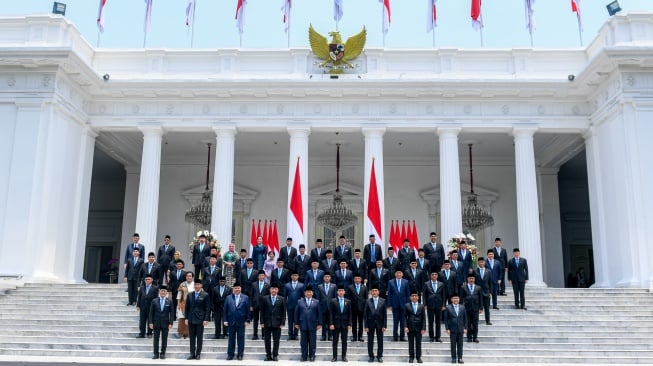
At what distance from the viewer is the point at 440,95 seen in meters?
18.7

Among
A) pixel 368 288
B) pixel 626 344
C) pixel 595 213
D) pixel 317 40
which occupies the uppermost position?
pixel 317 40

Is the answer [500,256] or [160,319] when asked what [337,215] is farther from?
[160,319]

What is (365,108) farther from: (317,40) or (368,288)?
(368,288)

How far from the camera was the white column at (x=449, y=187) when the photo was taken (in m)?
18.0

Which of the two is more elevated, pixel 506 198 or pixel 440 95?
pixel 440 95

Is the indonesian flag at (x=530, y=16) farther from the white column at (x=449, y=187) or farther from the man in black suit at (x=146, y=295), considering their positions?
the man in black suit at (x=146, y=295)

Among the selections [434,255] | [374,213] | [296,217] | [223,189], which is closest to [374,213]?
[374,213]

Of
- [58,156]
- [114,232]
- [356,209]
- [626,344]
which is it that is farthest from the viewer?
[114,232]

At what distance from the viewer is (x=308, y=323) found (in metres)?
10.7

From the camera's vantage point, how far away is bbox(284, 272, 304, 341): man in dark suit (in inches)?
463

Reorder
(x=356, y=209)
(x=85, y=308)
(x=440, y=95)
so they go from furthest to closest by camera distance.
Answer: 1. (x=356, y=209)
2. (x=440, y=95)
3. (x=85, y=308)

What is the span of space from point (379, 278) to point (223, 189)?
7.50 meters

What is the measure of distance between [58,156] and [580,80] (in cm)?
1567

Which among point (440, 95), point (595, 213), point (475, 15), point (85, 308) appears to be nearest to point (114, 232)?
point (85, 308)
